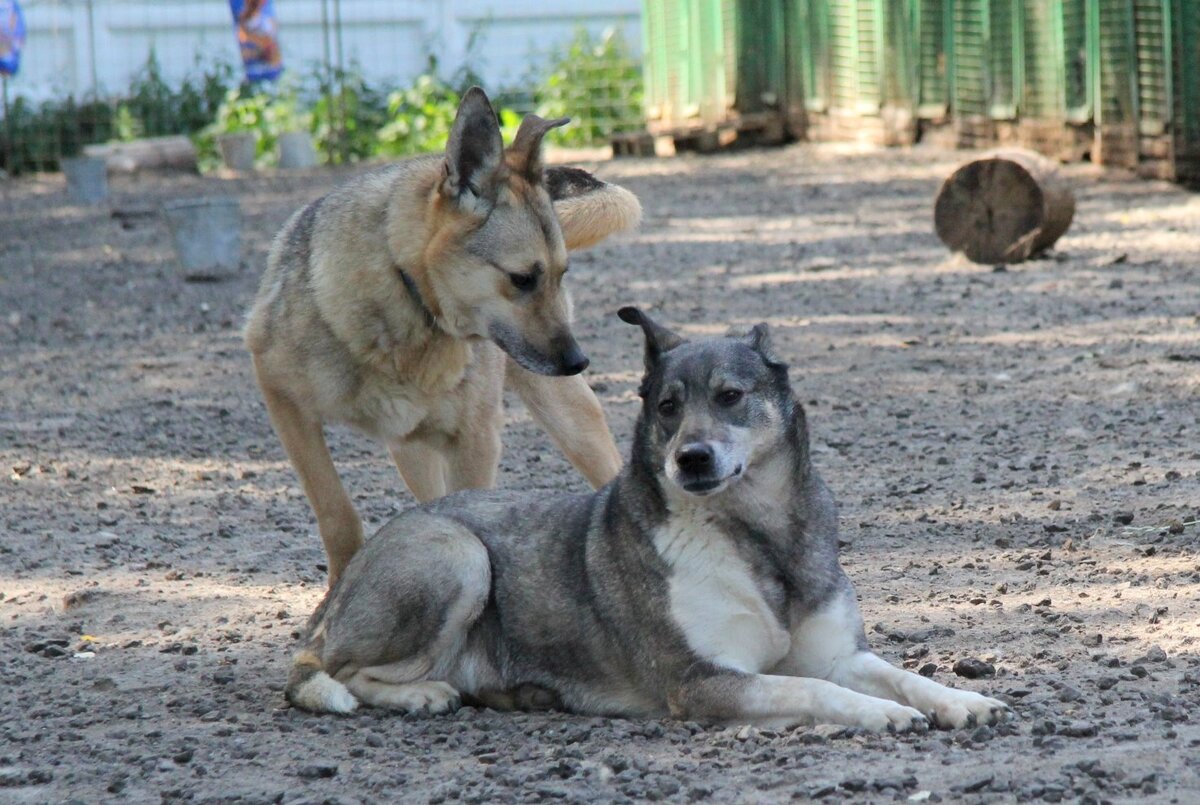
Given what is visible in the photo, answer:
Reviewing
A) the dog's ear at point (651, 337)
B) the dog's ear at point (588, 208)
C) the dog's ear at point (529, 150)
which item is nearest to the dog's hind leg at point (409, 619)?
the dog's ear at point (651, 337)

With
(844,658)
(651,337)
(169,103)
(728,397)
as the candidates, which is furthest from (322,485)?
(169,103)

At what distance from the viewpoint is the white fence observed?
24.5m

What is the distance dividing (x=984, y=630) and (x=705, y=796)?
159 centimetres

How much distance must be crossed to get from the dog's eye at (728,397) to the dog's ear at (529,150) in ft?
4.78

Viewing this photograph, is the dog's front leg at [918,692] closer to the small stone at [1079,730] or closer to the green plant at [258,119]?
the small stone at [1079,730]

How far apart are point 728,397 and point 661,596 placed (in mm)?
580

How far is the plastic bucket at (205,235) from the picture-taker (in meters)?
12.7

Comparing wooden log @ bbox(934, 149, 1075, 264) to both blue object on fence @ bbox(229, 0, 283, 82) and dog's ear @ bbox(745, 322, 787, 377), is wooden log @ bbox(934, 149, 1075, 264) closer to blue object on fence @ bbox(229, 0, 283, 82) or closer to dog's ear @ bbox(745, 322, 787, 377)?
dog's ear @ bbox(745, 322, 787, 377)

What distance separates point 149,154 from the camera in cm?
2042

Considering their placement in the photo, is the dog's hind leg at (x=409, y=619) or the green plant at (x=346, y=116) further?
the green plant at (x=346, y=116)

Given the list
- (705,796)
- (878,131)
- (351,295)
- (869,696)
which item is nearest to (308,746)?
(705,796)

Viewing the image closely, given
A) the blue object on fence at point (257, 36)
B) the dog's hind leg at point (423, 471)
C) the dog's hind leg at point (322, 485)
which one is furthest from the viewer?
the blue object on fence at point (257, 36)

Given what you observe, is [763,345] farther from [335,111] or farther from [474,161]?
[335,111]

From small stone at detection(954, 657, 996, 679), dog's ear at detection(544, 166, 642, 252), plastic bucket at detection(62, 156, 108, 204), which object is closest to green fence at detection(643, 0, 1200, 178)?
plastic bucket at detection(62, 156, 108, 204)
